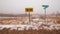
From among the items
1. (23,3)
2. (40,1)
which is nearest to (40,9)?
Result: (40,1)

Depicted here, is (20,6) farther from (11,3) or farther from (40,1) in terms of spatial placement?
(40,1)

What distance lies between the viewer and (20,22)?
2.21 meters

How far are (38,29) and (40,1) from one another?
3.17ft

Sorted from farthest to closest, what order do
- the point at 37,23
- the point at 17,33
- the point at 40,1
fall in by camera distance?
the point at 40,1 → the point at 37,23 → the point at 17,33

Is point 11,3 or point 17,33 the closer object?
point 17,33

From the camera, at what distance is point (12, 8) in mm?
2771

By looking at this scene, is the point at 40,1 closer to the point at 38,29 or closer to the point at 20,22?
the point at 20,22

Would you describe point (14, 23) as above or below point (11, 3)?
below

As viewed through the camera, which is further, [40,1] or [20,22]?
[40,1]

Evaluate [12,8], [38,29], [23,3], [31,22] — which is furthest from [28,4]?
[38,29]

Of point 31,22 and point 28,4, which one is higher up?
point 28,4

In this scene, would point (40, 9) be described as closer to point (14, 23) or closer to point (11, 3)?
point (11, 3)

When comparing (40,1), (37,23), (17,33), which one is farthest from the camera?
(40,1)

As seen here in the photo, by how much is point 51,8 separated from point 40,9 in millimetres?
211
